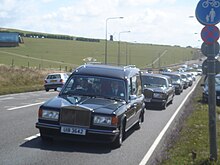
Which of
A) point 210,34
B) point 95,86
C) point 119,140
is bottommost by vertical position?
point 119,140

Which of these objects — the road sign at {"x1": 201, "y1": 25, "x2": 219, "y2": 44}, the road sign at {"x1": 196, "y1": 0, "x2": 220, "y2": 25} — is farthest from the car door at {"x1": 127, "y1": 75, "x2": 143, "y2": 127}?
the road sign at {"x1": 196, "y1": 0, "x2": 220, "y2": 25}

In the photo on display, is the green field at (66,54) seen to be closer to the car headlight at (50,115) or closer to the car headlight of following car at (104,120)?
the car headlight at (50,115)

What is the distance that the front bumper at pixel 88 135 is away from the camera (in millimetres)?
10211

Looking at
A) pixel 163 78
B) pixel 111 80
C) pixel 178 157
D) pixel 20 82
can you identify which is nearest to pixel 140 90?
pixel 111 80

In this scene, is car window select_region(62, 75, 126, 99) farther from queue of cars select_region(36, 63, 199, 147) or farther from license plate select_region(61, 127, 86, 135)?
license plate select_region(61, 127, 86, 135)

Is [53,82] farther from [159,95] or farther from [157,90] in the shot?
[159,95]

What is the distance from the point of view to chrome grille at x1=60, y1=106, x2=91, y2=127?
10172 millimetres

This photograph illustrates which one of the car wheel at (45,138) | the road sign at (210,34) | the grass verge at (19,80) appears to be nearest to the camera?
the road sign at (210,34)

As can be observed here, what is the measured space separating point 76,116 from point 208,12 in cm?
349

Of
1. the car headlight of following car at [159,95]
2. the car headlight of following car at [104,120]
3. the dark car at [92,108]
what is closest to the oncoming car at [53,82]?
the car headlight of following car at [159,95]

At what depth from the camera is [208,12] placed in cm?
886

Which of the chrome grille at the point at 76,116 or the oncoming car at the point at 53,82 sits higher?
the chrome grille at the point at 76,116

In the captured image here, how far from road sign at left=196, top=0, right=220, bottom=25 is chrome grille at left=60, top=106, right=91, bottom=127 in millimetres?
3050

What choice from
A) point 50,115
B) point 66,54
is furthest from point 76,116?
point 66,54
